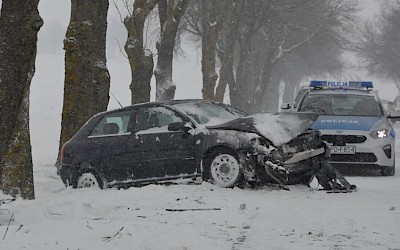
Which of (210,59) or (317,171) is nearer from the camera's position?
(317,171)

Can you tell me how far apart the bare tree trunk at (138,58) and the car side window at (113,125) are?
5298 millimetres

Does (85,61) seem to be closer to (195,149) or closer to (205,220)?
(195,149)

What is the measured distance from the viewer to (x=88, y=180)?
9.79 meters

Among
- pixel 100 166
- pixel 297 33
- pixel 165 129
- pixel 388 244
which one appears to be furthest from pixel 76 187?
pixel 297 33

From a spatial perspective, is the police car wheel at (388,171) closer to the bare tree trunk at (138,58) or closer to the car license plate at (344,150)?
the car license plate at (344,150)

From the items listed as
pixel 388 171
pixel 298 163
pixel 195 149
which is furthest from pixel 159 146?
pixel 388 171

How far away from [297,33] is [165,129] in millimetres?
30163

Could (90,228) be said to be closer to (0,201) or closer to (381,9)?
(0,201)

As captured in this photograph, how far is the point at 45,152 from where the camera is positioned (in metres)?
22.2

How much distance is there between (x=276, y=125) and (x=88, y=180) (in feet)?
10.6

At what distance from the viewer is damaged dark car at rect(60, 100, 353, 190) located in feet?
27.6

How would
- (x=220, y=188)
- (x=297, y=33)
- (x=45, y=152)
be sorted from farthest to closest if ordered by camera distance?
(x=297, y=33)
(x=45, y=152)
(x=220, y=188)

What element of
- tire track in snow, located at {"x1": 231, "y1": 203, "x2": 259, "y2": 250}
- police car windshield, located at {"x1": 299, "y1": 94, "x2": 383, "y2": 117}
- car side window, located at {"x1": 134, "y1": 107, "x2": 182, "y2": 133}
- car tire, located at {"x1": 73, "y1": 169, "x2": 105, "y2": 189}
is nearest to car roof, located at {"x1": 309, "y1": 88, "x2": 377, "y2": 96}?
police car windshield, located at {"x1": 299, "y1": 94, "x2": 383, "y2": 117}

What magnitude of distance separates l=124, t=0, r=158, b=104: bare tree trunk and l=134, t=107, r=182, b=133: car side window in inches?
225
